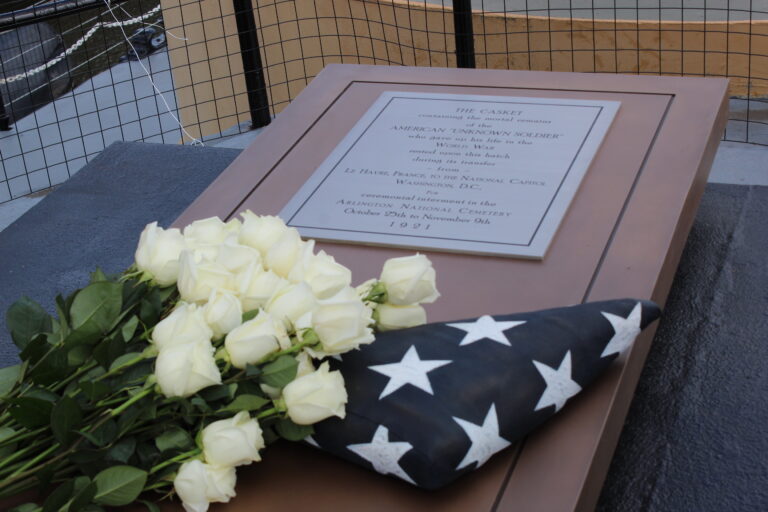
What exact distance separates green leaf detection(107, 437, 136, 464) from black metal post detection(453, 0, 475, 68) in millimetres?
2300

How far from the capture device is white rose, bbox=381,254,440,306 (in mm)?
1065

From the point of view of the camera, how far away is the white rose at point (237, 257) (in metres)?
1.05

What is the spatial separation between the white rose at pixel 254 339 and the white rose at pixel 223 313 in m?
0.01

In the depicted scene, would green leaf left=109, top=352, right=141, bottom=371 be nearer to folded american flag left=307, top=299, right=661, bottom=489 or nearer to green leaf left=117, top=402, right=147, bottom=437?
green leaf left=117, top=402, right=147, bottom=437

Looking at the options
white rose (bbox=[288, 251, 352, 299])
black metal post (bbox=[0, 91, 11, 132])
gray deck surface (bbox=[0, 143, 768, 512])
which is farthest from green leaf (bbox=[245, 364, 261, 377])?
black metal post (bbox=[0, 91, 11, 132])

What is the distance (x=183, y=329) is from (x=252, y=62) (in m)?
2.69

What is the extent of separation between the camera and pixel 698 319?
179cm

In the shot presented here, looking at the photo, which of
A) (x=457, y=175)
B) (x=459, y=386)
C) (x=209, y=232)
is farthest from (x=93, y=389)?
(x=457, y=175)

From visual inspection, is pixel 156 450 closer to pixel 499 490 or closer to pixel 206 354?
pixel 206 354

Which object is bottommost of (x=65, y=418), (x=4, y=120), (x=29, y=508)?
(x=4, y=120)

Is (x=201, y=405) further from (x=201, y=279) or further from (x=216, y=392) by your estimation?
(x=201, y=279)

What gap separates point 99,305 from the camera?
1.07 m

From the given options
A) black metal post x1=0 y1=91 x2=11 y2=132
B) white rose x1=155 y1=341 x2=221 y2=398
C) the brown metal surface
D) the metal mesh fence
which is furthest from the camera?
black metal post x1=0 y1=91 x2=11 y2=132

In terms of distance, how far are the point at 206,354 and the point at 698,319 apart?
44.0 inches
